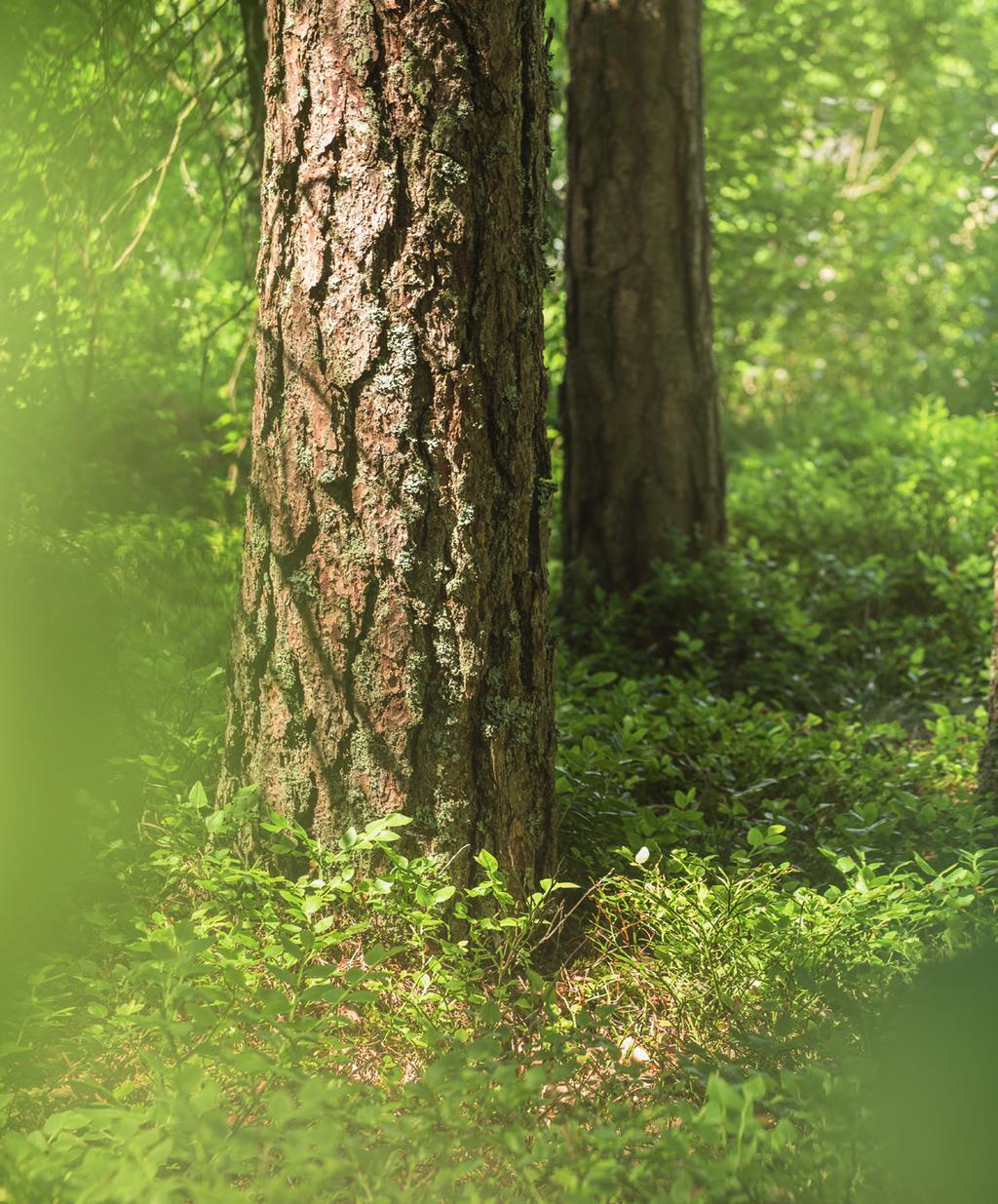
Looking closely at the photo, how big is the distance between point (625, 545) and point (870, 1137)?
3564mm

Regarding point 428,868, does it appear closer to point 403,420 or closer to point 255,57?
point 403,420

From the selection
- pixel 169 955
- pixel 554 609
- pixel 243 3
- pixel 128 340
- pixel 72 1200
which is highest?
pixel 243 3

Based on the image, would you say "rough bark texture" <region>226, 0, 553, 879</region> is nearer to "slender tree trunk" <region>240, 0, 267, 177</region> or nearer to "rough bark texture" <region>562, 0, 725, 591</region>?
"slender tree trunk" <region>240, 0, 267, 177</region>

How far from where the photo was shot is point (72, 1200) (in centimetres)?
173

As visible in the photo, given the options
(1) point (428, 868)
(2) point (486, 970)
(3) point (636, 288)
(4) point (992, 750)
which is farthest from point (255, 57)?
(4) point (992, 750)

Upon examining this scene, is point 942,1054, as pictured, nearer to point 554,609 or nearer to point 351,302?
point 351,302

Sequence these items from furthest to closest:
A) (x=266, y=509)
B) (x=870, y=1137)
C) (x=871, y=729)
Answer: (x=871, y=729)
(x=266, y=509)
(x=870, y=1137)

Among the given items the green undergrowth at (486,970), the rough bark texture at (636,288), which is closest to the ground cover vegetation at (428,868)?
the green undergrowth at (486,970)

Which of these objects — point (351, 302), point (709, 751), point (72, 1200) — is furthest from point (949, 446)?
point (72, 1200)

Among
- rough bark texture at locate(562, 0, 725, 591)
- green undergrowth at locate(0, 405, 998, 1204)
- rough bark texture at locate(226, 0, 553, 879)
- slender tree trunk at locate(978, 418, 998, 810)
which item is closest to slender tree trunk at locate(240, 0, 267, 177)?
rough bark texture at locate(226, 0, 553, 879)

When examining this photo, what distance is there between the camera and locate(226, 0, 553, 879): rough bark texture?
241 centimetres

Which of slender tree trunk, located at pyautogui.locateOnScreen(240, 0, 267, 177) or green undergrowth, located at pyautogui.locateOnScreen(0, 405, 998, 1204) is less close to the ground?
slender tree trunk, located at pyautogui.locateOnScreen(240, 0, 267, 177)

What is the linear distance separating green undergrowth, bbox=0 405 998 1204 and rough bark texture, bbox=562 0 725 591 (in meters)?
1.49

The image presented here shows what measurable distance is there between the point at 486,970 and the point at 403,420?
4.01 feet
